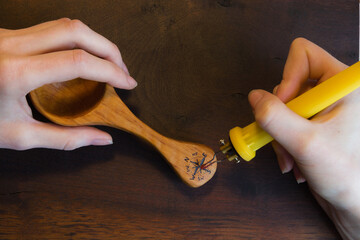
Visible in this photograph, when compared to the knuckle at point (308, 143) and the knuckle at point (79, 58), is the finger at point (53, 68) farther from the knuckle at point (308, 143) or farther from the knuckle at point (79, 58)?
the knuckle at point (308, 143)

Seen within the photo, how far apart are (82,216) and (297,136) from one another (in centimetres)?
42

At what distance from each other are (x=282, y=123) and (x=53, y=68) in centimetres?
36

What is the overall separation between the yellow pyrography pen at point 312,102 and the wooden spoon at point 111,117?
95mm

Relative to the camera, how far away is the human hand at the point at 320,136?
17.9 inches

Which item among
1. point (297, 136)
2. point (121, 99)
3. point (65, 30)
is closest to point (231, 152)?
point (297, 136)

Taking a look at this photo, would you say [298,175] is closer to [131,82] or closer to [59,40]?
[131,82]

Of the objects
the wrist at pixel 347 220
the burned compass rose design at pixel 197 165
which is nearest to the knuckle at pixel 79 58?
the burned compass rose design at pixel 197 165

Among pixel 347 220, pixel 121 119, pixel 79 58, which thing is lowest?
pixel 347 220

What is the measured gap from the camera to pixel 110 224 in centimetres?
56

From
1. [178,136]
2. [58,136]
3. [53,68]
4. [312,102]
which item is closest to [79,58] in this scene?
[53,68]

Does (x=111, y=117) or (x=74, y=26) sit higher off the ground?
(x=74, y=26)

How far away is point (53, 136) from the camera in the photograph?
51cm

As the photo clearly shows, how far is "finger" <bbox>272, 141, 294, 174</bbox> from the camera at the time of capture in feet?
1.90

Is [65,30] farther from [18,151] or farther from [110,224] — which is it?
[110,224]
